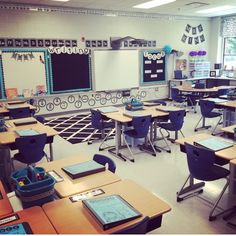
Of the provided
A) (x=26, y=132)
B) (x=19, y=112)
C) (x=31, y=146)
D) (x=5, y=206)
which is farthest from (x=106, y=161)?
(x=19, y=112)

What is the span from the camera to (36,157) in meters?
3.77

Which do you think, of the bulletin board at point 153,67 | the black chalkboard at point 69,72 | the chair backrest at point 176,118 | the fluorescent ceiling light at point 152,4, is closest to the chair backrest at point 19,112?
the black chalkboard at point 69,72

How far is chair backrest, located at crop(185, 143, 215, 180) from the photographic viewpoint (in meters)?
2.89

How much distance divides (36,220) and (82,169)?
2.57ft

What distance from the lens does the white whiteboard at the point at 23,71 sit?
7.38m

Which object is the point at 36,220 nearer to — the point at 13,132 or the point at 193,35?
the point at 13,132

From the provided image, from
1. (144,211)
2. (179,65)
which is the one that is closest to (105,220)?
(144,211)

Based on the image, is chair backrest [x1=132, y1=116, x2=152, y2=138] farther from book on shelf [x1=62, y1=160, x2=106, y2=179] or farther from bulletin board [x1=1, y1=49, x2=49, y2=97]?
bulletin board [x1=1, y1=49, x2=49, y2=97]

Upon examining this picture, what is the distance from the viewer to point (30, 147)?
12.0ft

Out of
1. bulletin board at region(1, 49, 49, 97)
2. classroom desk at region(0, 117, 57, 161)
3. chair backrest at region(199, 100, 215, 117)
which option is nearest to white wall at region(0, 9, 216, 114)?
bulletin board at region(1, 49, 49, 97)

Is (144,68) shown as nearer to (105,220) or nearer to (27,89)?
(27,89)

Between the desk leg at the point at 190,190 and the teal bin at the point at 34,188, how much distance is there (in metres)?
1.92

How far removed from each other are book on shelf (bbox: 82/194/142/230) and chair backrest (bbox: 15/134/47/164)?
195cm

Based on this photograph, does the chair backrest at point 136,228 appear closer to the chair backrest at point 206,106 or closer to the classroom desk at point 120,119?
the classroom desk at point 120,119
